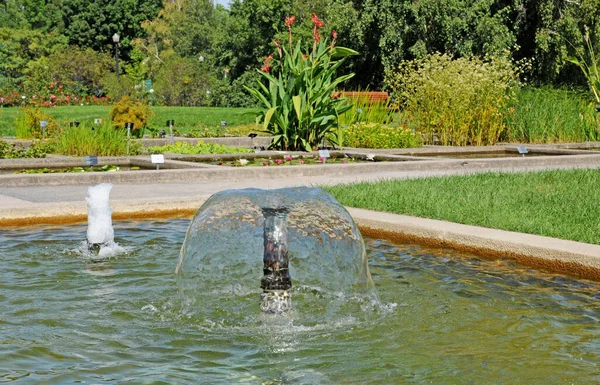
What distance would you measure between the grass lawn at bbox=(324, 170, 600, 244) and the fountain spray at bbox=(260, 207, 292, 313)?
3.20 metres

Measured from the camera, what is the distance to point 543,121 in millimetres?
21734

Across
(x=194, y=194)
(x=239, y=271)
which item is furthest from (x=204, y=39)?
(x=239, y=271)

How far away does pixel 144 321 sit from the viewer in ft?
20.5

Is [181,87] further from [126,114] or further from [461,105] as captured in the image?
[461,105]

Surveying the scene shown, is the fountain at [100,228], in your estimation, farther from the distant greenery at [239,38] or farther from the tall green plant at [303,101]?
the distant greenery at [239,38]

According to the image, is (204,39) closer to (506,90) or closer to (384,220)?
(506,90)

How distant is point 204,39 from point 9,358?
61877 mm

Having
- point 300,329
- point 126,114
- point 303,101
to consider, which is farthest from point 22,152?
point 300,329

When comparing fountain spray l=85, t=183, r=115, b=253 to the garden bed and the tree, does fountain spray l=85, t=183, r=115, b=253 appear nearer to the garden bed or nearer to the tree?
the garden bed

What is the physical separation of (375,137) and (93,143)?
6122 millimetres

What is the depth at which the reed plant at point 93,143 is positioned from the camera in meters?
17.5

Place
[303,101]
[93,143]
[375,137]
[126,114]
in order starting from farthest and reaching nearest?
[126,114]
[375,137]
[303,101]
[93,143]

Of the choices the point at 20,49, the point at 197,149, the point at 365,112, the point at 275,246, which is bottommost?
the point at 275,246

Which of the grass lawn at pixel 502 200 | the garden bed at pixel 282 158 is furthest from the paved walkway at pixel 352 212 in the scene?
the garden bed at pixel 282 158
